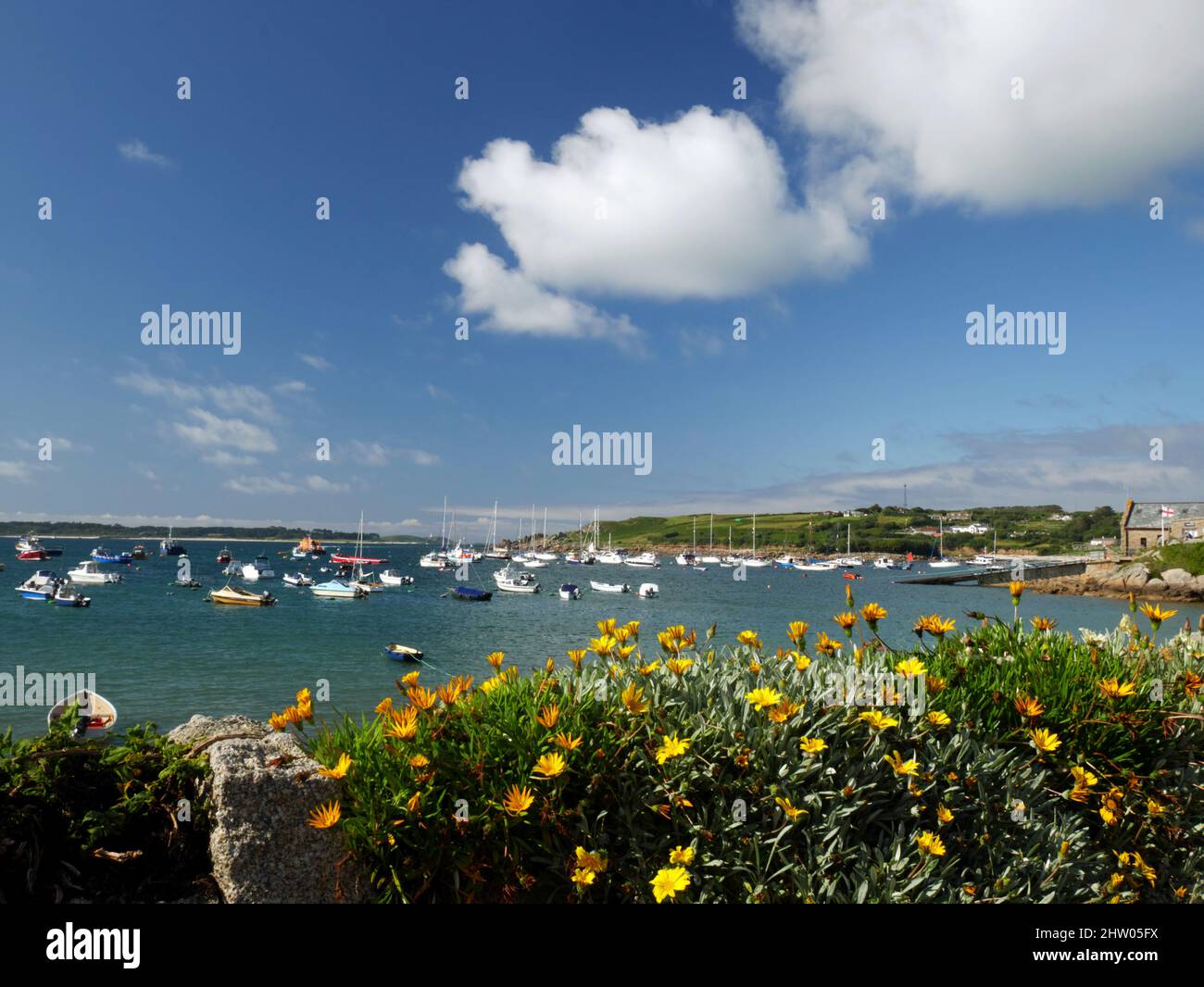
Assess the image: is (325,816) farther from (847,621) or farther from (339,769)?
(847,621)

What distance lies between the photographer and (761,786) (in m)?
3.14

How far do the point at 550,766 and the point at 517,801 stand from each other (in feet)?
0.67

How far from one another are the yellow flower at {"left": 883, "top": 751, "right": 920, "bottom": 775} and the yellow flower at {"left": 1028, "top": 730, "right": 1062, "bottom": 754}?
760 mm

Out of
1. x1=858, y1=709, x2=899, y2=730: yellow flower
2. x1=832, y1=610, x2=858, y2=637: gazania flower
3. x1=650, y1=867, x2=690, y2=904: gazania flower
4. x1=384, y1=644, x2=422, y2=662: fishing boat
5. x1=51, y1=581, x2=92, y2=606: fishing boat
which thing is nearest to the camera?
x1=650, y1=867, x2=690, y2=904: gazania flower

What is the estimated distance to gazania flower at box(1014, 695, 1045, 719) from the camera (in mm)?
3572

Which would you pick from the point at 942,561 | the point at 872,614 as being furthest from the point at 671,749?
the point at 942,561

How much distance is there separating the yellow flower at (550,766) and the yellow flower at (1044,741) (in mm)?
2550

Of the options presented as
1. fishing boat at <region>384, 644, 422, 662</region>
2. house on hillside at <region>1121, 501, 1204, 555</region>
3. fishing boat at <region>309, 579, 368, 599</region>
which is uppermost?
house on hillside at <region>1121, 501, 1204, 555</region>

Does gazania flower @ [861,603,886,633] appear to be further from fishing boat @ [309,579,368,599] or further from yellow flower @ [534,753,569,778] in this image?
→ fishing boat @ [309,579,368,599]

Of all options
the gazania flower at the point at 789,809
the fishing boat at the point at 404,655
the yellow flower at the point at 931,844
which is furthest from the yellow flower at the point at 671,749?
the fishing boat at the point at 404,655

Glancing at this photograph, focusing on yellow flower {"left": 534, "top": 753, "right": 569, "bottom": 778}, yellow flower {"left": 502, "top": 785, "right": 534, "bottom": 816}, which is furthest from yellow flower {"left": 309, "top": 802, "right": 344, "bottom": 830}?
yellow flower {"left": 534, "top": 753, "right": 569, "bottom": 778}
